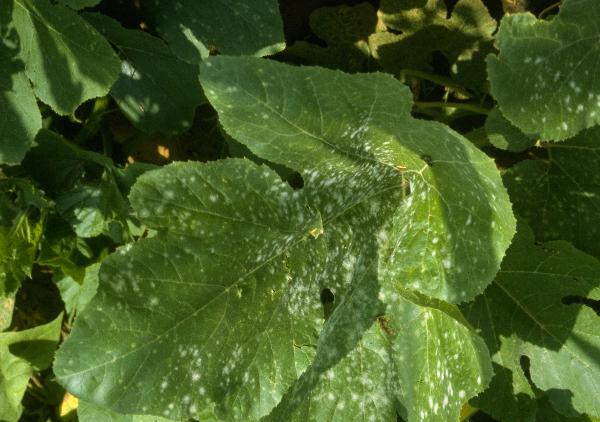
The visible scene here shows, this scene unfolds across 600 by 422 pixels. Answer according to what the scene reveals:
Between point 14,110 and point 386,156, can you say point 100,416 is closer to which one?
point 14,110

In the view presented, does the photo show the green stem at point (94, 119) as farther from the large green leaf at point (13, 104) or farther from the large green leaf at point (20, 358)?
the large green leaf at point (20, 358)

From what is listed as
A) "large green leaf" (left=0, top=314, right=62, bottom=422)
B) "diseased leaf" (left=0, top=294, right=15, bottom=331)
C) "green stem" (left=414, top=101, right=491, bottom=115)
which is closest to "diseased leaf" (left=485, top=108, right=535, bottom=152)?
"green stem" (left=414, top=101, right=491, bottom=115)

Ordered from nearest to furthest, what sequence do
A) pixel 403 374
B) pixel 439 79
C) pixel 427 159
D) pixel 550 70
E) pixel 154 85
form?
1. pixel 427 159
2. pixel 403 374
3. pixel 550 70
4. pixel 154 85
5. pixel 439 79

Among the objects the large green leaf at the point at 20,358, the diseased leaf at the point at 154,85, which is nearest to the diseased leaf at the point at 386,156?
the diseased leaf at the point at 154,85

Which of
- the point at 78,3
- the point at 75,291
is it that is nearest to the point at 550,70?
the point at 78,3

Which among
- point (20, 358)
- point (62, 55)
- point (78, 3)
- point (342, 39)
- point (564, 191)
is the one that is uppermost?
point (78, 3)

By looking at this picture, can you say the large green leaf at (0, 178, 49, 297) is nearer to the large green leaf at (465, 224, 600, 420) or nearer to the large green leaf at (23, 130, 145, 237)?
the large green leaf at (23, 130, 145, 237)

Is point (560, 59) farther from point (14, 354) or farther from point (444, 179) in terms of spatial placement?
point (14, 354)
